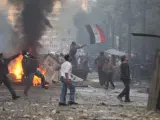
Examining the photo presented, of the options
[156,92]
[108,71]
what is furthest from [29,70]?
[156,92]

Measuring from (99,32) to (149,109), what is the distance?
14.6m

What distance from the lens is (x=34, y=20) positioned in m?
27.7

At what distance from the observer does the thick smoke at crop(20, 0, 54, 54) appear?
27188 mm

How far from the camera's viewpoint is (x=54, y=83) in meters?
21.9

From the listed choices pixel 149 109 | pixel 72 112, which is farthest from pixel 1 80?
pixel 149 109

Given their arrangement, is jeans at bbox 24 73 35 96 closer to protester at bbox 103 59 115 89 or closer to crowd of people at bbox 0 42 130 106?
crowd of people at bbox 0 42 130 106

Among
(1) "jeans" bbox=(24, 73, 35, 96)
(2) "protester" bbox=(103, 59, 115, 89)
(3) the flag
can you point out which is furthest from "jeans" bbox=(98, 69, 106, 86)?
(1) "jeans" bbox=(24, 73, 35, 96)

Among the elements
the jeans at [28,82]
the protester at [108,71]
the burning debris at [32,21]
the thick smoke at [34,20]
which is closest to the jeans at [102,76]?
the protester at [108,71]

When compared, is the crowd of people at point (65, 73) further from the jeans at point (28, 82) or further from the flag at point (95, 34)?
the flag at point (95, 34)

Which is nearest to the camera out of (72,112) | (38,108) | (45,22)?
(72,112)

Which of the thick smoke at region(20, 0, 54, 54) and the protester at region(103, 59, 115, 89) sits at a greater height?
the thick smoke at region(20, 0, 54, 54)

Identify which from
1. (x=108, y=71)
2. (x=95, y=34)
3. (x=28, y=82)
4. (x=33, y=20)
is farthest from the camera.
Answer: (x=33, y=20)

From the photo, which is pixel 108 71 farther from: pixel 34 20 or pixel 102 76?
pixel 34 20

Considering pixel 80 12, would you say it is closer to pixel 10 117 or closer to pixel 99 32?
pixel 99 32
